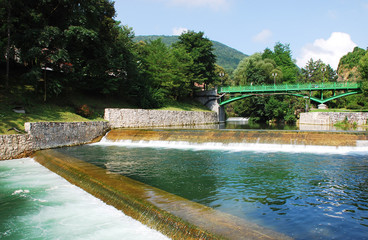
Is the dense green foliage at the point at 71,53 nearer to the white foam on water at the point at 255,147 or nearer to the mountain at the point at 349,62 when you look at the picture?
the white foam on water at the point at 255,147

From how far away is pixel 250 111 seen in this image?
60.3 m

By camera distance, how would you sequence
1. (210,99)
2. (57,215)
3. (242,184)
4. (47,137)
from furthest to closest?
(210,99) < (47,137) < (242,184) < (57,215)

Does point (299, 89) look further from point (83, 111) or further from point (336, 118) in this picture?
point (83, 111)

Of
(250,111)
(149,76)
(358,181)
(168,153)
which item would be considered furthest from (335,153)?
(250,111)

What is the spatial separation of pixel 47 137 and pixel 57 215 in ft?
43.9

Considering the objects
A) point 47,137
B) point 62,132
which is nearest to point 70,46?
point 62,132

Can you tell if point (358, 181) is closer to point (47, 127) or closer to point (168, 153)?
point (168, 153)

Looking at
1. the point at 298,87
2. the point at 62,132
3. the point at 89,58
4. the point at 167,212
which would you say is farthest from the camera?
the point at 298,87

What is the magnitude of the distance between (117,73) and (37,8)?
33.8 ft

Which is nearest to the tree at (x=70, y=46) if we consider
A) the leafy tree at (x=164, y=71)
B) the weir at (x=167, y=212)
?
the leafy tree at (x=164, y=71)

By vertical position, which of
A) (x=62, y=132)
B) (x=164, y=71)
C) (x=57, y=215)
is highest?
(x=164, y=71)

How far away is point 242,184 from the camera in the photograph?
9.44 m

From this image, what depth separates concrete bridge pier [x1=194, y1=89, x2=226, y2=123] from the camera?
52.8 meters

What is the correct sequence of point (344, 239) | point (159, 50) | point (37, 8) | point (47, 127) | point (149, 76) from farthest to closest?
1. point (159, 50)
2. point (149, 76)
3. point (37, 8)
4. point (47, 127)
5. point (344, 239)
